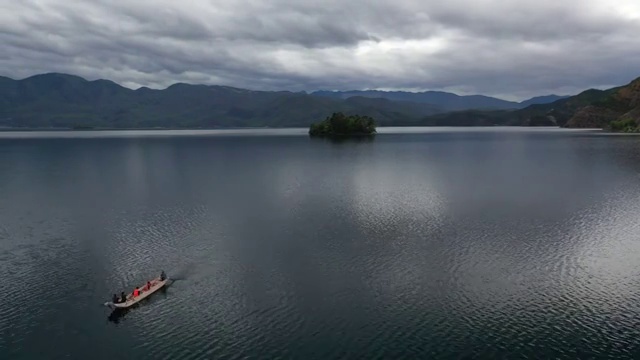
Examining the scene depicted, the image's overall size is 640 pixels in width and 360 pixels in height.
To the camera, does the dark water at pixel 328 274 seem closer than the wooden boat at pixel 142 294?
Yes

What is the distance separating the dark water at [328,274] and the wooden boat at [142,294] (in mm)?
1175

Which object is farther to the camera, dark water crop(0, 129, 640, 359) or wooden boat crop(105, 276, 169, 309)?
wooden boat crop(105, 276, 169, 309)

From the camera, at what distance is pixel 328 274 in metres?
73.6

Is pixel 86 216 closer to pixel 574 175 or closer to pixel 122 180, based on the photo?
pixel 122 180

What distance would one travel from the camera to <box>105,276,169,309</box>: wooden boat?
61625 millimetres

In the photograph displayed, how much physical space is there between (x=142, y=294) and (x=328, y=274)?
91.4 ft

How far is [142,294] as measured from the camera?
64.7 metres

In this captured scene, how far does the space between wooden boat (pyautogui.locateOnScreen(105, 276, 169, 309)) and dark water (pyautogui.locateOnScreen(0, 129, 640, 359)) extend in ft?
3.85

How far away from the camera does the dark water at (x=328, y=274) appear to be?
53.2m

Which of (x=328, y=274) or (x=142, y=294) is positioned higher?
(x=142, y=294)

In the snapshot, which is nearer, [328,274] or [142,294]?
→ [142,294]

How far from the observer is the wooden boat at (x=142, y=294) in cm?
6162

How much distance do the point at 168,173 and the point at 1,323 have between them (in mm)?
141888

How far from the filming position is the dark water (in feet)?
174
